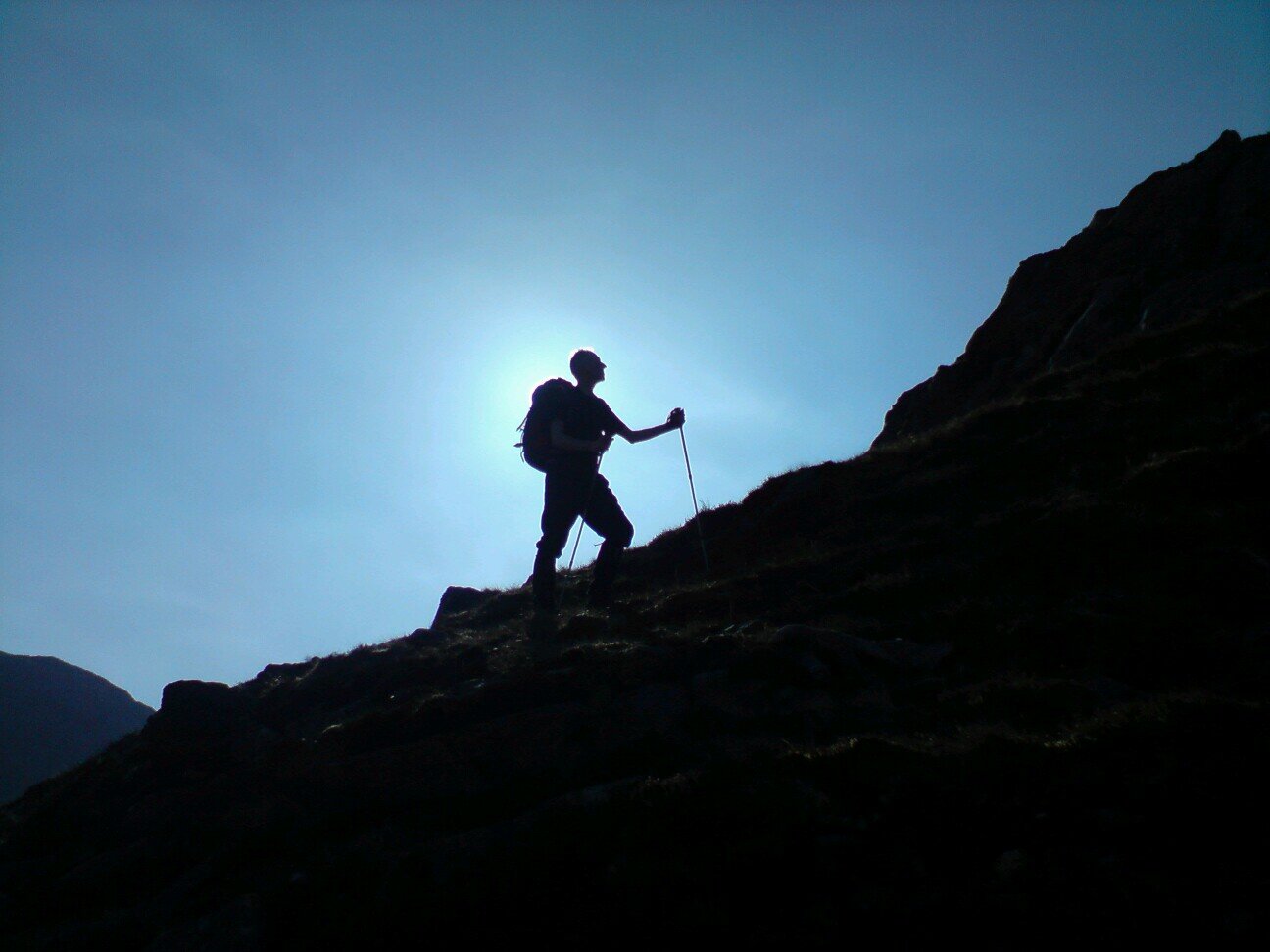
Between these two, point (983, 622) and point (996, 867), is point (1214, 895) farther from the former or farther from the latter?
point (983, 622)

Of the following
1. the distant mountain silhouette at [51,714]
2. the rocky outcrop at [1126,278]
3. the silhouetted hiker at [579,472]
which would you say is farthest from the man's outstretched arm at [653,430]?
Result: the distant mountain silhouette at [51,714]

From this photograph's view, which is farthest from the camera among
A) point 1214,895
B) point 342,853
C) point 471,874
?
point 342,853

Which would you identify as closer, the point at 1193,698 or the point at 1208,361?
the point at 1193,698

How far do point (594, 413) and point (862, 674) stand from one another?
521cm

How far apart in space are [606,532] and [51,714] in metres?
93.6

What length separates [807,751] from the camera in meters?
5.68

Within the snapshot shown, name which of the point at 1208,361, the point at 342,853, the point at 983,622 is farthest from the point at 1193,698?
the point at 1208,361

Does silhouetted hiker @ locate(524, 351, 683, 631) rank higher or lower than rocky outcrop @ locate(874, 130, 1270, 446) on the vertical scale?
lower

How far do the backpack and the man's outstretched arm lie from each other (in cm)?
81

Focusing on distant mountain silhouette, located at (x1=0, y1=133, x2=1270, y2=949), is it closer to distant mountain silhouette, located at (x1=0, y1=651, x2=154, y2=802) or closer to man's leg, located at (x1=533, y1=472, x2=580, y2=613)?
man's leg, located at (x1=533, y1=472, x2=580, y2=613)

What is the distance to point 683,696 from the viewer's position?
7.18 metres

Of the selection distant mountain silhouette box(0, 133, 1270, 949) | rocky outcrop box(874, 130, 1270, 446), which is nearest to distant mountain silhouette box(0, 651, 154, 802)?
rocky outcrop box(874, 130, 1270, 446)

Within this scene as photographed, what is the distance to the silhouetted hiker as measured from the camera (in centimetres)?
1100

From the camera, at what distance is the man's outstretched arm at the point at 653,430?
36.9 ft
